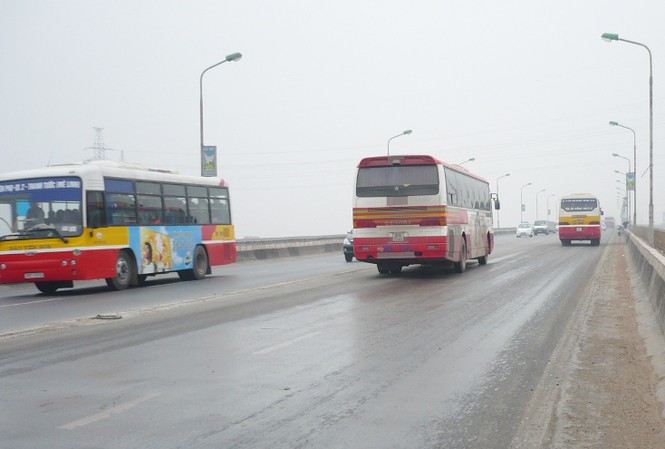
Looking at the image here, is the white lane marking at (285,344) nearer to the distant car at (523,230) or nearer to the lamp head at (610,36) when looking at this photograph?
the lamp head at (610,36)

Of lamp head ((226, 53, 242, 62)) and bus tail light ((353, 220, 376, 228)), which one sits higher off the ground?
lamp head ((226, 53, 242, 62))

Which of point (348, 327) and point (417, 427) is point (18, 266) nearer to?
point (348, 327)

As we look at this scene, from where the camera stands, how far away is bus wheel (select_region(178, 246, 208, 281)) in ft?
74.6

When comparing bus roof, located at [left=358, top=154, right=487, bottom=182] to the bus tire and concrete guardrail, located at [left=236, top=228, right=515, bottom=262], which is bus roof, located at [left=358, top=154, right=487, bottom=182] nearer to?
the bus tire

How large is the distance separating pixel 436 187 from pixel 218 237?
23.8 ft

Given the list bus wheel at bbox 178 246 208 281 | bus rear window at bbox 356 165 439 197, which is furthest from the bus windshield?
bus rear window at bbox 356 165 439 197

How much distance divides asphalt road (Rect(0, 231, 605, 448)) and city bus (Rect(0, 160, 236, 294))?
2.38 meters

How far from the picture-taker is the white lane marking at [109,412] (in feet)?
19.2

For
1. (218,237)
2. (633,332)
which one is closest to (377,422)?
(633,332)

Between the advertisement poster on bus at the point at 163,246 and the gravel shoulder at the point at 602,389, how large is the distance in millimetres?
11494

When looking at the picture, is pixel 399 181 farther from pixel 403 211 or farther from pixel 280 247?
pixel 280 247

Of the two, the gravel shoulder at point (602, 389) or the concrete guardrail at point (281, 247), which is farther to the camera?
the concrete guardrail at point (281, 247)

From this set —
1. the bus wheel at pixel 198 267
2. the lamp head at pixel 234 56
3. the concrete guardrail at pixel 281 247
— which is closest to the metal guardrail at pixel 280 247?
the concrete guardrail at pixel 281 247

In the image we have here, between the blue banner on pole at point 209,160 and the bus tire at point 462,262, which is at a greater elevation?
the blue banner on pole at point 209,160
